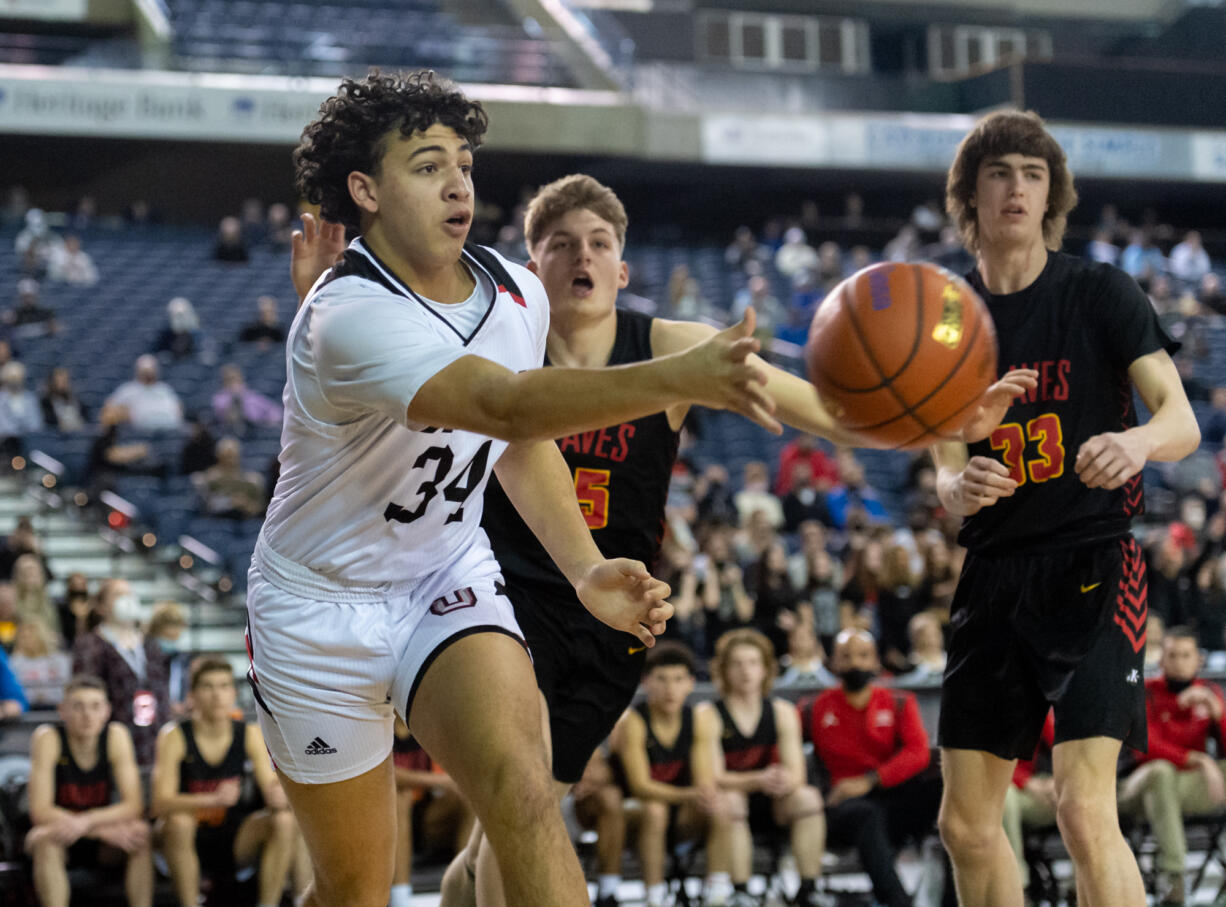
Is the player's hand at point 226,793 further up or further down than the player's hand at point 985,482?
further down

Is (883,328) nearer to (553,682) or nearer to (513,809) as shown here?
(513,809)

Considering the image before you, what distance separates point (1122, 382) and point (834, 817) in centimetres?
401

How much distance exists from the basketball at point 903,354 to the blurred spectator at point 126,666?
634 cm

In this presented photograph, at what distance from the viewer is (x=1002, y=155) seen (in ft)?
Answer: 14.8

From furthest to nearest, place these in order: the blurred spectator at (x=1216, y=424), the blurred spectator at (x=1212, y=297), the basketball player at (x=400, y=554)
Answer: the blurred spectator at (x=1212, y=297)
the blurred spectator at (x=1216, y=424)
the basketball player at (x=400, y=554)

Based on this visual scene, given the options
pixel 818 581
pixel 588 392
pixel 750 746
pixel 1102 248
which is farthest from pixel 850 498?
pixel 1102 248

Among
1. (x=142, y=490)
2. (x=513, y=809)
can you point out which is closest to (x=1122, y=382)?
(x=513, y=809)

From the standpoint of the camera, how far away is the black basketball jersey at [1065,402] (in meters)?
4.34

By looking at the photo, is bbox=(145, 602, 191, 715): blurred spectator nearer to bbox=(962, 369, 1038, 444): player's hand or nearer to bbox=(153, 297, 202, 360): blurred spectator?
bbox=(962, 369, 1038, 444): player's hand

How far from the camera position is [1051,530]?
14.3 ft

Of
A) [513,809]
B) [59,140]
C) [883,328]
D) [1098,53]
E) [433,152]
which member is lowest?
[513,809]

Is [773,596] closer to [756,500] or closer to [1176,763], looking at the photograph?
[756,500]

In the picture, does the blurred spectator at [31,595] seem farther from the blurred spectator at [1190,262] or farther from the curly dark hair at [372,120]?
the blurred spectator at [1190,262]

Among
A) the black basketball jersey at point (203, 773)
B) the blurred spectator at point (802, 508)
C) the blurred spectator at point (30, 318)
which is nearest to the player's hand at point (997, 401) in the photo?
the black basketball jersey at point (203, 773)
